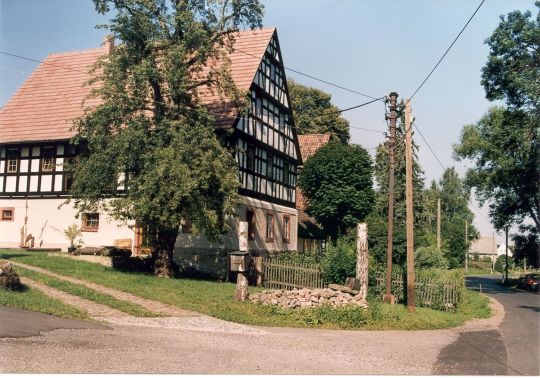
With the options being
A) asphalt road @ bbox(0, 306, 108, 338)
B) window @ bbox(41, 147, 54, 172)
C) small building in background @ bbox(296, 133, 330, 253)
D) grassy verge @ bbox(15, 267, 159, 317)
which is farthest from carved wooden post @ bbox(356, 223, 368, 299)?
window @ bbox(41, 147, 54, 172)

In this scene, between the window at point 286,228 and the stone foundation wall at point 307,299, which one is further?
the window at point 286,228

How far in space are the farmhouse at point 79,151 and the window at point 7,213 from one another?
6 cm

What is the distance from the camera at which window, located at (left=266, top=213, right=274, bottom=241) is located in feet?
106

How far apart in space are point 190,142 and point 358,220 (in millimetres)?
18113

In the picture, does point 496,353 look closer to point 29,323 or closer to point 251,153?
point 29,323

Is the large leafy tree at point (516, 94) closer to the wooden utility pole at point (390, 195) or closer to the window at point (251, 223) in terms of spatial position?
the wooden utility pole at point (390, 195)

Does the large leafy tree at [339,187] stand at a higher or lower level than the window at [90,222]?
higher

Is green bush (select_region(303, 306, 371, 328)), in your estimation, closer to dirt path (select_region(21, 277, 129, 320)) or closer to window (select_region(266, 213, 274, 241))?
dirt path (select_region(21, 277, 129, 320))

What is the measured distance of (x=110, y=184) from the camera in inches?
875

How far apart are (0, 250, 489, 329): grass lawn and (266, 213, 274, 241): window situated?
971cm

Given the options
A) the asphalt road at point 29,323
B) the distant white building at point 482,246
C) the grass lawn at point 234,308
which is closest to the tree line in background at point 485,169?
the grass lawn at point 234,308

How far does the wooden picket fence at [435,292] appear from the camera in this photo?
2230 centimetres

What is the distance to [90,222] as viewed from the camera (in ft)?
93.7

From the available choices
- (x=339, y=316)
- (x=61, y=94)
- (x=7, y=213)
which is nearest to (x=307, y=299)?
(x=339, y=316)
